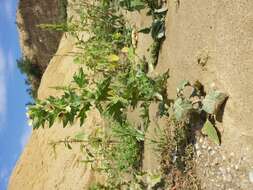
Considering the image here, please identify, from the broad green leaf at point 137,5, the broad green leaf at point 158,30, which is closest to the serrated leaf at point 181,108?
the broad green leaf at point 158,30

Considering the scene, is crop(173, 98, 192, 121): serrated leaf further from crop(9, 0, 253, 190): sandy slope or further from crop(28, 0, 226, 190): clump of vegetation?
crop(9, 0, 253, 190): sandy slope

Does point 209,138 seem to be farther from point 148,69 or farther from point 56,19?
point 56,19

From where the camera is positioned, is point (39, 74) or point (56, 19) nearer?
point (56, 19)

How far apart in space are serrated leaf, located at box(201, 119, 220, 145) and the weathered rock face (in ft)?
28.2

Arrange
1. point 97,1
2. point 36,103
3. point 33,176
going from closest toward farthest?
point 36,103, point 97,1, point 33,176

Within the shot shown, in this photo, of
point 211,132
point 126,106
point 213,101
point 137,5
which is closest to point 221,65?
point 213,101

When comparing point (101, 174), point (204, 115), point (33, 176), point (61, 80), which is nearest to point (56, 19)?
point (61, 80)

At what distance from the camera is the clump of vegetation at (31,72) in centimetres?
1270

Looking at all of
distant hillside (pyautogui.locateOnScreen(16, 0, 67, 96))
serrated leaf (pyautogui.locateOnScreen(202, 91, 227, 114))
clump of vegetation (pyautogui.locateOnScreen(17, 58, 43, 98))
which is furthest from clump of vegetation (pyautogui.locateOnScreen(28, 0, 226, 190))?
clump of vegetation (pyautogui.locateOnScreen(17, 58, 43, 98))

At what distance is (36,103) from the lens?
328 centimetres

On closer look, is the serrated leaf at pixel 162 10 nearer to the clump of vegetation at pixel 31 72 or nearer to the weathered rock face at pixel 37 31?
the weathered rock face at pixel 37 31

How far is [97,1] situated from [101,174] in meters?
1.78

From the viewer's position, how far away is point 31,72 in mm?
12750

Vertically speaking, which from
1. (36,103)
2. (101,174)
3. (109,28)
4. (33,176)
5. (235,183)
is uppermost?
(109,28)
